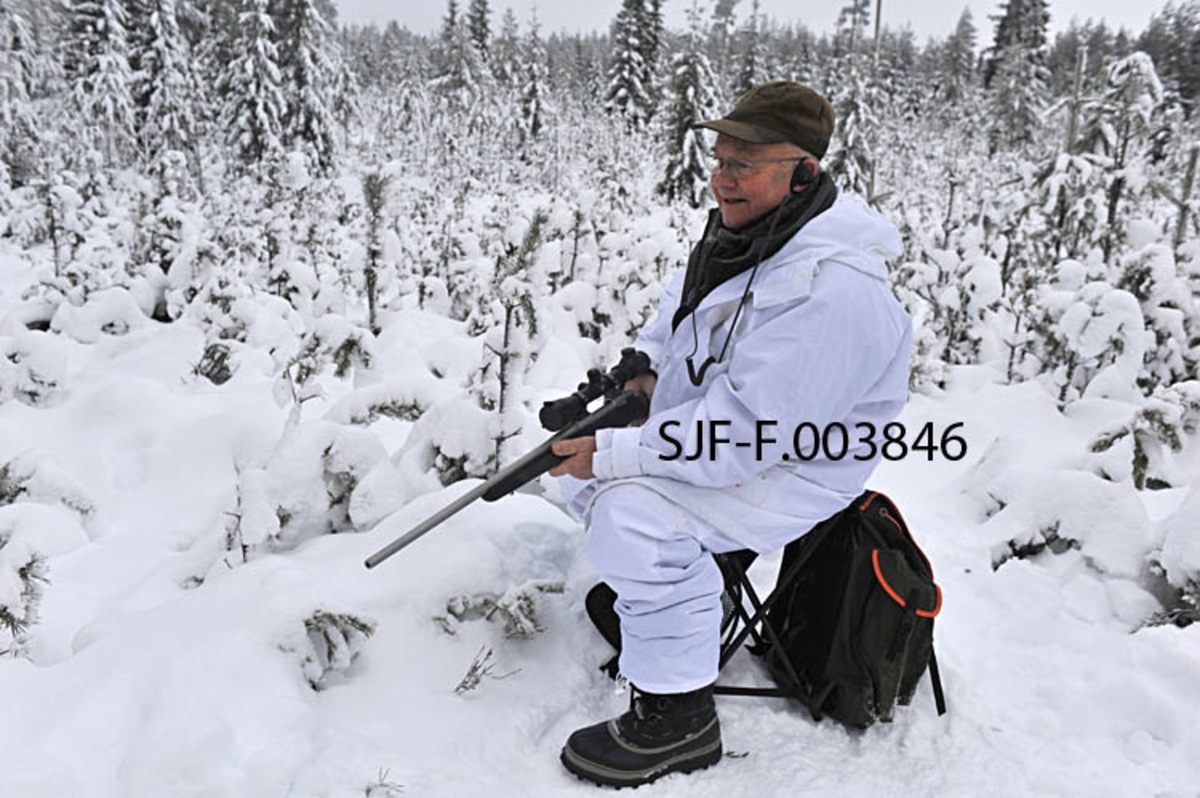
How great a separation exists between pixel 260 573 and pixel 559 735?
3.57 ft

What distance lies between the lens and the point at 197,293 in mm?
5887

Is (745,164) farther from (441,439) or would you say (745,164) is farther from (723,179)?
(441,439)

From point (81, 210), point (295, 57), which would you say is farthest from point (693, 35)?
point (81, 210)

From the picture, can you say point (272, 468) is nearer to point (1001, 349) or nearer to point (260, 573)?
point (260, 573)

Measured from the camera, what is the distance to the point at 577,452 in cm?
222

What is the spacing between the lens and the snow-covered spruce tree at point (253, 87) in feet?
68.7

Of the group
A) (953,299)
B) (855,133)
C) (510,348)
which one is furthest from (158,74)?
(510,348)

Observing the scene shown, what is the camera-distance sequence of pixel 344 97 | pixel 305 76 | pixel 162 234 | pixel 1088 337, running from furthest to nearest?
pixel 344 97
pixel 305 76
pixel 162 234
pixel 1088 337

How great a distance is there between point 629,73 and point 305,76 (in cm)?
1494

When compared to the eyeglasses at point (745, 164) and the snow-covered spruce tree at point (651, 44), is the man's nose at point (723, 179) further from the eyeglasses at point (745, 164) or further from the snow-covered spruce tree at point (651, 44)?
the snow-covered spruce tree at point (651, 44)

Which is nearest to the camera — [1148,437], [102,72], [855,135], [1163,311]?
[1148,437]

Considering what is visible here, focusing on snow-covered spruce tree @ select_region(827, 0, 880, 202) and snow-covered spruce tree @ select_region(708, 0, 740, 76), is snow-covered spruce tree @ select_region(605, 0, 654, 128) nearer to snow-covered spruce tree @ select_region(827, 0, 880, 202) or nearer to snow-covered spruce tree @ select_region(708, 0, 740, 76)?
snow-covered spruce tree @ select_region(708, 0, 740, 76)

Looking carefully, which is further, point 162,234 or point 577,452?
point 162,234

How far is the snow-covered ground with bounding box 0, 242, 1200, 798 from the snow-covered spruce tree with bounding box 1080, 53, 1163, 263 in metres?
4.59
